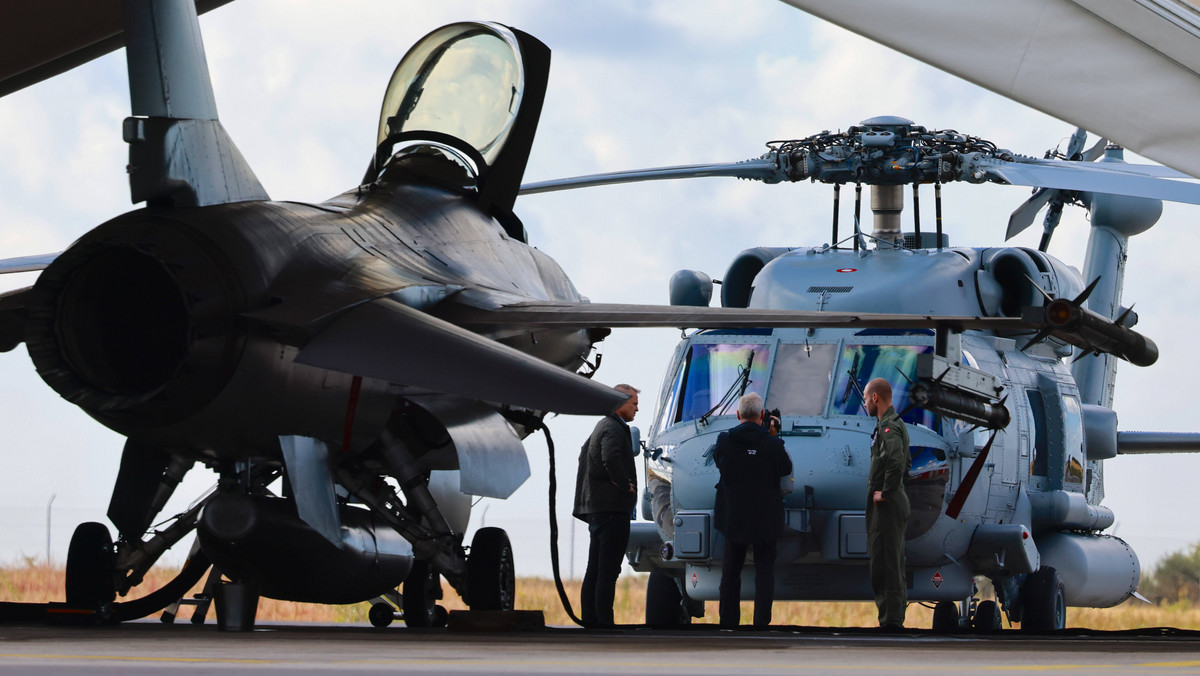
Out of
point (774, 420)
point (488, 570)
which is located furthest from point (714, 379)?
point (488, 570)

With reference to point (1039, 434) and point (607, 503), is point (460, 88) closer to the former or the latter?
point (607, 503)

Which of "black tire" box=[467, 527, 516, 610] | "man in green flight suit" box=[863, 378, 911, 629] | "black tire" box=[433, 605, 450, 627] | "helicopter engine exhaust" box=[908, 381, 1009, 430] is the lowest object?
"black tire" box=[433, 605, 450, 627]

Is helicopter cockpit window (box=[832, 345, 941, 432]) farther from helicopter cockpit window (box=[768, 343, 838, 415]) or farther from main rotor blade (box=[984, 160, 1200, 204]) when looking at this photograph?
main rotor blade (box=[984, 160, 1200, 204])

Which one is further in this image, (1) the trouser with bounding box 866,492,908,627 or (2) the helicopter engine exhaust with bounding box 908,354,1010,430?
(1) the trouser with bounding box 866,492,908,627

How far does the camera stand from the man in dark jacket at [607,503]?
11.7 m

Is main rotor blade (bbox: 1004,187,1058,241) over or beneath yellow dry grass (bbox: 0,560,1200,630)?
over

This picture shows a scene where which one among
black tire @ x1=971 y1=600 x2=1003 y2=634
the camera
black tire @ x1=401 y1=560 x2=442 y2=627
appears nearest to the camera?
black tire @ x1=401 y1=560 x2=442 y2=627

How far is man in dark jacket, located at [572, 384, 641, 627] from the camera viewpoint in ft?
38.3

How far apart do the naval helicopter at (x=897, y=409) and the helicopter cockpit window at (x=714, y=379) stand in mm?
11

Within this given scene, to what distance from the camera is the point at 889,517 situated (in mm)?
11086

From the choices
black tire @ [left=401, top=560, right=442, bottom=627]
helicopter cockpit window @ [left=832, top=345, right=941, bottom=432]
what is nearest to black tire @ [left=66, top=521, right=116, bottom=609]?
black tire @ [left=401, top=560, right=442, bottom=627]

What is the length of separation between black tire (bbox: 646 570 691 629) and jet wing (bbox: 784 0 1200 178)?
24.7 ft

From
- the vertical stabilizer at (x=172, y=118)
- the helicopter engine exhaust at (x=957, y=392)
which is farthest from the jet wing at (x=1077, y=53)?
the vertical stabilizer at (x=172, y=118)

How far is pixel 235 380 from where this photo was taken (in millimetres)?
8320
